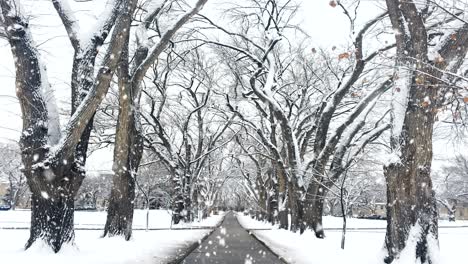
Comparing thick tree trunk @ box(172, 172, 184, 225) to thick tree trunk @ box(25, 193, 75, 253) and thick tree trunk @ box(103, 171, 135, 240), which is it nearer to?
thick tree trunk @ box(103, 171, 135, 240)

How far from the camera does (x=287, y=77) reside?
24.5 meters

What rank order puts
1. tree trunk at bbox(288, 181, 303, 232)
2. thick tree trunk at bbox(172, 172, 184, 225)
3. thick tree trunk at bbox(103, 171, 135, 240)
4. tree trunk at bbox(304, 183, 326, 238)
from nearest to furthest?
thick tree trunk at bbox(103, 171, 135, 240), tree trunk at bbox(304, 183, 326, 238), tree trunk at bbox(288, 181, 303, 232), thick tree trunk at bbox(172, 172, 184, 225)

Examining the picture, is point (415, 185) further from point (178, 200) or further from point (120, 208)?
point (178, 200)

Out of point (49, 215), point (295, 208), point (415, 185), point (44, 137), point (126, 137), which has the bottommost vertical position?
point (295, 208)

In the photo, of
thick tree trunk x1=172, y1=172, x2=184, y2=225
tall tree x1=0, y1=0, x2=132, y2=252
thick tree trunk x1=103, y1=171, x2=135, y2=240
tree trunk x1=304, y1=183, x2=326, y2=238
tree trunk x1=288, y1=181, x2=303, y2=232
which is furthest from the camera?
thick tree trunk x1=172, y1=172, x2=184, y2=225

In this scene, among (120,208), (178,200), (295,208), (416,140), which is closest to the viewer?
(416,140)

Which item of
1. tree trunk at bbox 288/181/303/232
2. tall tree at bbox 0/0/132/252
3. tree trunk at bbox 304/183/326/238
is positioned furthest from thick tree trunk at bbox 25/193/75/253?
tree trunk at bbox 288/181/303/232

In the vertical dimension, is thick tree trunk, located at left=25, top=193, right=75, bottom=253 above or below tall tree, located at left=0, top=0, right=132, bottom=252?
below

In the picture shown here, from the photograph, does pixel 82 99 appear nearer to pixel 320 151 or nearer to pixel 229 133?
pixel 320 151

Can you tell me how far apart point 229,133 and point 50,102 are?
30.6 meters

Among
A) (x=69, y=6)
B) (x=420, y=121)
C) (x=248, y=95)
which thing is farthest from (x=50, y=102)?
(x=248, y=95)

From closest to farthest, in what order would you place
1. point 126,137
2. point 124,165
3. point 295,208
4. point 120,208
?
point 120,208 < point 124,165 < point 126,137 < point 295,208

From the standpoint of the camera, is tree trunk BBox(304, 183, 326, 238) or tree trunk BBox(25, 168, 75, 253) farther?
tree trunk BBox(304, 183, 326, 238)

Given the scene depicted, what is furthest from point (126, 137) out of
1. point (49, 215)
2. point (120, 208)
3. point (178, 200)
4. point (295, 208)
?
point (178, 200)
